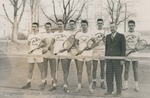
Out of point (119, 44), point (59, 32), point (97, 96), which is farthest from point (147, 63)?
point (59, 32)

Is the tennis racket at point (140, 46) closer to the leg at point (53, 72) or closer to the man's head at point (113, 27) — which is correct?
the man's head at point (113, 27)

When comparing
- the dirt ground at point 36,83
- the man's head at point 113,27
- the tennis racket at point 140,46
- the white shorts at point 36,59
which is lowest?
the dirt ground at point 36,83

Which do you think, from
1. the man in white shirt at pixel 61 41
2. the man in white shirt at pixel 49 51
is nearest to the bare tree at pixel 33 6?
the man in white shirt at pixel 49 51

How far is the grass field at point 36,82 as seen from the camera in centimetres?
402

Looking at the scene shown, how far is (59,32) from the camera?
4109mm

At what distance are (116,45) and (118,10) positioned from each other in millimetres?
437

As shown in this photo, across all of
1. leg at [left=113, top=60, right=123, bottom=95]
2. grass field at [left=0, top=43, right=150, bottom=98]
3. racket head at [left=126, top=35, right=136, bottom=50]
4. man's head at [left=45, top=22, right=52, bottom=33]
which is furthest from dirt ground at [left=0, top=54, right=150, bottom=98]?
man's head at [left=45, top=22, right=52, bottom=33]

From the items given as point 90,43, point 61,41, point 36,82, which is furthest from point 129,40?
point 36,82

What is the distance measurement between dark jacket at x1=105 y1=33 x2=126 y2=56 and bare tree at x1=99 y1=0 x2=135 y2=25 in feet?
0.77

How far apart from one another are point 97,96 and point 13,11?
1479 millimetres

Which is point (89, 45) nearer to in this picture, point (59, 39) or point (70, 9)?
point (59, 39)

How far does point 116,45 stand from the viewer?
12.8 ft

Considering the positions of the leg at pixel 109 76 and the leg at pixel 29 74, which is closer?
the leg at pixel 109 76

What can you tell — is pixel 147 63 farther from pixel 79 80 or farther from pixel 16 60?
pixel 16 60
